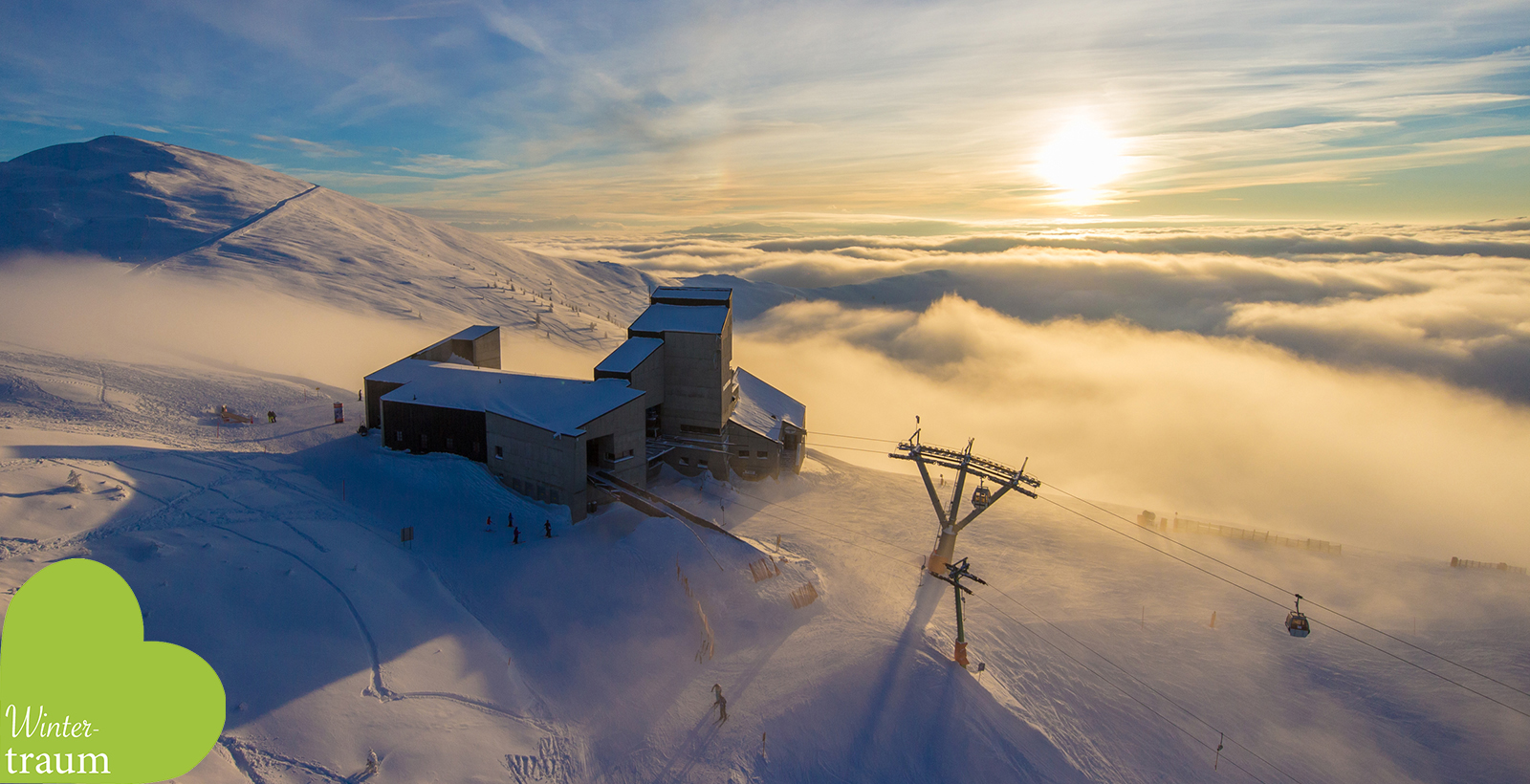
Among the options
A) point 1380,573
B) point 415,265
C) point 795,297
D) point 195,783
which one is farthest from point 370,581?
point 795,297

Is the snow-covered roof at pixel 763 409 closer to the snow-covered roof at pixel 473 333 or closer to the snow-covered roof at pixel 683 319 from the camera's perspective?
the snow-covered roof at pixel 683 319

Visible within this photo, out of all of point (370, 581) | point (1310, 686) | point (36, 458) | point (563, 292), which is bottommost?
point (1310, 686)

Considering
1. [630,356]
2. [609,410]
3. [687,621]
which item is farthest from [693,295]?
[687,621]

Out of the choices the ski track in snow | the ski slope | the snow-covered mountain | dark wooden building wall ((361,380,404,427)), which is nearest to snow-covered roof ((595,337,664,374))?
the ski slope

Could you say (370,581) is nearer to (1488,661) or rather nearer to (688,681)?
(688,681)

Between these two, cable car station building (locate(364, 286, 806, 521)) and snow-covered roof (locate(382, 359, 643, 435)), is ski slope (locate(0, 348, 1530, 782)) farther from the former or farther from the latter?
snow-covered roof (locate(382, 359, 643, 435))

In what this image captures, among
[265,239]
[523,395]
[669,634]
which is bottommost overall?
[669,634]

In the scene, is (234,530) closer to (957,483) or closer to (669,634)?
(669,634)
